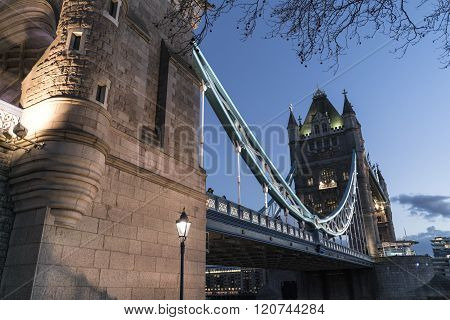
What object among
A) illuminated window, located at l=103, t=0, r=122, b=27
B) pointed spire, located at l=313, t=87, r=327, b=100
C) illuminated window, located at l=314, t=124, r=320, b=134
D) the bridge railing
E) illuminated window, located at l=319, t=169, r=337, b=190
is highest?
pointed spire, located at l=313, t=87, r=327, b=100

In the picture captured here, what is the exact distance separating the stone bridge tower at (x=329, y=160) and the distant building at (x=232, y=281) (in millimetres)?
17645

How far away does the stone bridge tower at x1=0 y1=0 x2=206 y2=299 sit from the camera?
20.8ft

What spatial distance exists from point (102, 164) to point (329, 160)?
2209 inches

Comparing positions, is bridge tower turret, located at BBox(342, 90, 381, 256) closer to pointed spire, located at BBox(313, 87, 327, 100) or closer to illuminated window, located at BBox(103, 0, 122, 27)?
pointed spire, located at BBox(313, 87, 327, 100)

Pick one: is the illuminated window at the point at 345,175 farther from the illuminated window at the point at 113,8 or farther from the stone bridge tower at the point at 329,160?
the illuminated window at the point at 113,8

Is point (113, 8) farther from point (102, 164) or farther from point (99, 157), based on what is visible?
point (102, 164)

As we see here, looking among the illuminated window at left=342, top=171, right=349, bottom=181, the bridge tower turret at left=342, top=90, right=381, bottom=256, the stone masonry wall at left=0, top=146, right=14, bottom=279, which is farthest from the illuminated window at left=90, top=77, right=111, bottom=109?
the illuminated window at left=342, top=171, right=349, bottom=181

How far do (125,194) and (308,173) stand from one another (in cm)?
5374

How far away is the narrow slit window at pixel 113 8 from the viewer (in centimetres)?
846

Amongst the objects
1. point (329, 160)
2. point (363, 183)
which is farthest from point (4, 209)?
point (329, 160)

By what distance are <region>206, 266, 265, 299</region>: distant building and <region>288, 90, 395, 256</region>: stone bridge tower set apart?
1764 cm
